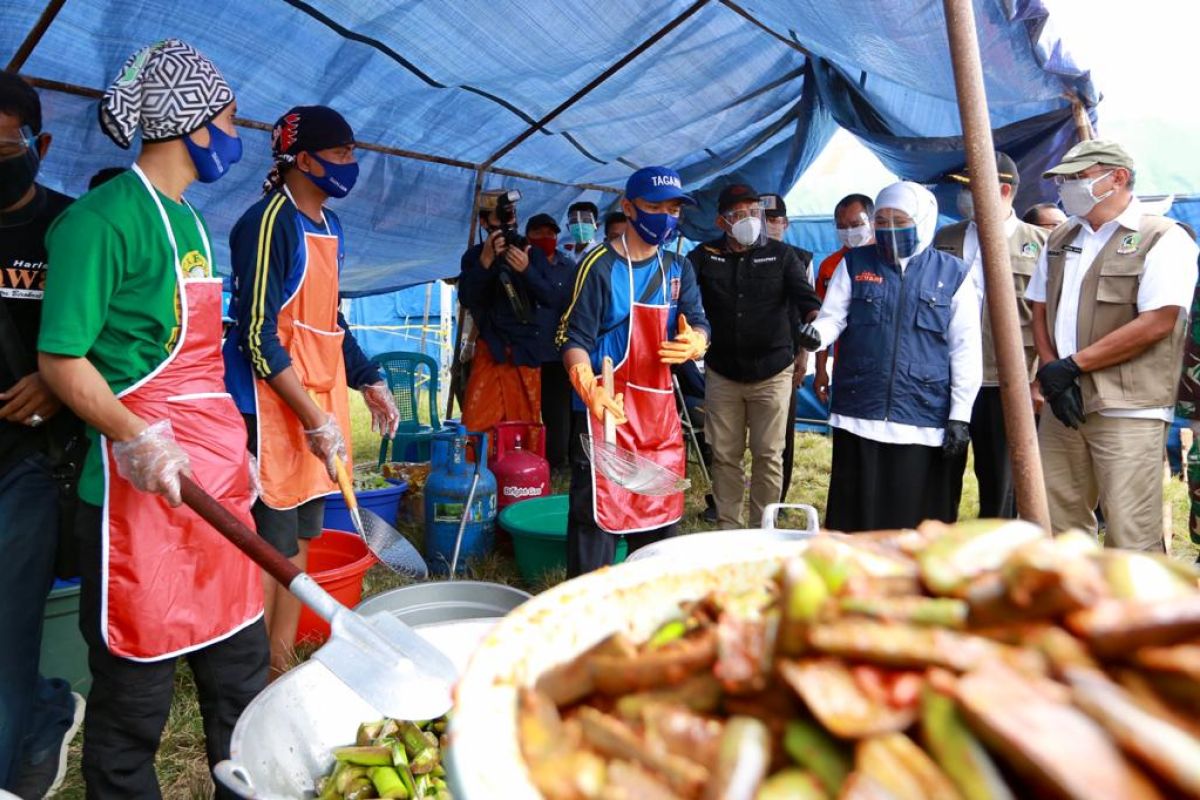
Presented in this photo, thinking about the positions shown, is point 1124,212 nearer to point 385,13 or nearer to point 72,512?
point 385,13

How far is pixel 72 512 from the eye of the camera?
218cm

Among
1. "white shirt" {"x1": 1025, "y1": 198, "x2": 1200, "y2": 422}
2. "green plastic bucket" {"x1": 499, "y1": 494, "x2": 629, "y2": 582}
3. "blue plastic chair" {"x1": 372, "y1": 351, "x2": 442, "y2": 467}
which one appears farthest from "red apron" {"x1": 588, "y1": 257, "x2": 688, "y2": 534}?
"blue plastic chair" {"x1": 372, "y1": 351, "x2": 442, "y2": 467}

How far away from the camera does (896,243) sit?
330 cm

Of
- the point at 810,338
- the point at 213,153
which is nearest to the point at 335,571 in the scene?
the point at 213,153

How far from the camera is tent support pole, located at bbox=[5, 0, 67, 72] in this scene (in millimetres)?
2988

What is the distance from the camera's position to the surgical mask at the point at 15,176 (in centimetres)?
206

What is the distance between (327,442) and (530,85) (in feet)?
11.8

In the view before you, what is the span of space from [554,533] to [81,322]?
2.52 m

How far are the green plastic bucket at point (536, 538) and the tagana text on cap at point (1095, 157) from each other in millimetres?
2690

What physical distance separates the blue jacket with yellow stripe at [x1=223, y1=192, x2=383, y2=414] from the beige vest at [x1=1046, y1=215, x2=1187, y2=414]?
130 inches

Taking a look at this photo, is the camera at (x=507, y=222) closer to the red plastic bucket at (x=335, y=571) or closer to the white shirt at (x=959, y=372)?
the red plastic bucket at (x=335, y=571)

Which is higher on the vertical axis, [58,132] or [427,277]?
[58,132]

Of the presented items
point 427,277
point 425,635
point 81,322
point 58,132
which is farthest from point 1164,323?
point 427,277

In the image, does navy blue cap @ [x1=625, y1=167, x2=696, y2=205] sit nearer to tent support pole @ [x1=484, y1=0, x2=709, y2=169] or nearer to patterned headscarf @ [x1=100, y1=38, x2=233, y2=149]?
patterned headscarf @ [x1=100, y1=38, x2=233, y2=149]
